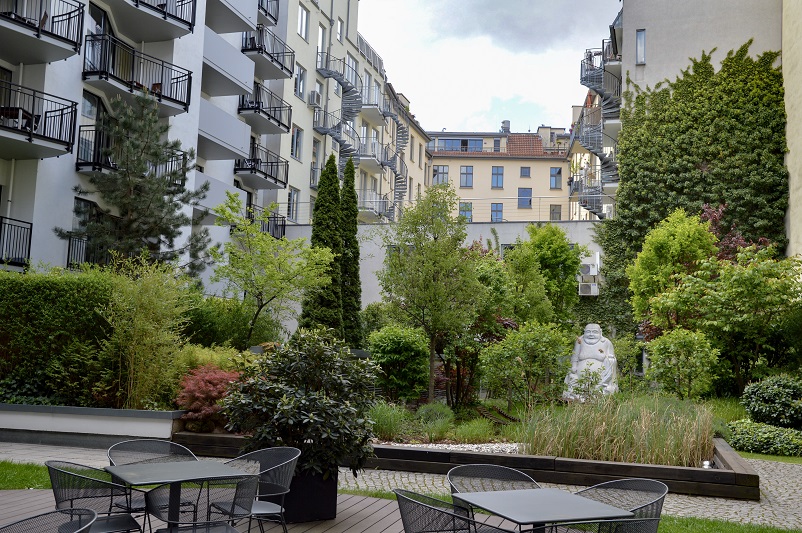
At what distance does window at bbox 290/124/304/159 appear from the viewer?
125ft

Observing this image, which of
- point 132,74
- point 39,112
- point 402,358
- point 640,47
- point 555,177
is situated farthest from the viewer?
point 555,177

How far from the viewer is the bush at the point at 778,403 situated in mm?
15882

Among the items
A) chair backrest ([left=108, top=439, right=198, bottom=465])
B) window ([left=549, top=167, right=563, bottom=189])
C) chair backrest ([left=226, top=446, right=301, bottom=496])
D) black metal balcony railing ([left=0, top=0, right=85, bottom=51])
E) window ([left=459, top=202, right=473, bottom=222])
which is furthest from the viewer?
window ([left=549, top=167, right=563, bottom=189])

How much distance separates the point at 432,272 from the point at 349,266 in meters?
5.98

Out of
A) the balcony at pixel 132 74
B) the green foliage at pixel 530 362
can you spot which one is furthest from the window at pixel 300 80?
the green foliage at pixel 530 362

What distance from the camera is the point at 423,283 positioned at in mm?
19266

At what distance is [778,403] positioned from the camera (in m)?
16.0

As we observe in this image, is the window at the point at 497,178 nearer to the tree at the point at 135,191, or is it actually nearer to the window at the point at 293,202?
the window at the point at 293,202

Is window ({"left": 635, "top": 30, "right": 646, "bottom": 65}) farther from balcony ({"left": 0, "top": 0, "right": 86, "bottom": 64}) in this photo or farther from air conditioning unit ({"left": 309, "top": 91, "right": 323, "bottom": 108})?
balcony ({"left": 0, "top": 0, "right": 86, "bottom": 64})

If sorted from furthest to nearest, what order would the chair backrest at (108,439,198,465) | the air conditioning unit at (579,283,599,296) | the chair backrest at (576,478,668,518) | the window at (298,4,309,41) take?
the window at (298,4,309,41), the air conditioning unit at (579,283,599,296), the chair backrest at (108,439,198,465), the chair backrest at (576,478,668,518)

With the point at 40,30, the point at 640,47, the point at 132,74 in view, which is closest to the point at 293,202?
the point at 132,74

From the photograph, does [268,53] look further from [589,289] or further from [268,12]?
[589,289]

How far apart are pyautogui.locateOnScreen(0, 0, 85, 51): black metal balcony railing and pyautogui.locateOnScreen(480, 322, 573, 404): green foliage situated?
12.7 metres

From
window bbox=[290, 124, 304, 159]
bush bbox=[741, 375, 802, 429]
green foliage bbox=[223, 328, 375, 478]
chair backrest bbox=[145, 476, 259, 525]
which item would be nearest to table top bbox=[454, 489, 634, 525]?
chair backrest bbox=[145, 476, 259, 525]
